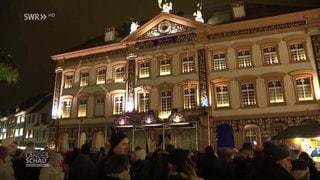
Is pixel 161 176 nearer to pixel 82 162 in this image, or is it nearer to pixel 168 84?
pixel 82 162

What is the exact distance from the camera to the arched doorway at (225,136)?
1873cm

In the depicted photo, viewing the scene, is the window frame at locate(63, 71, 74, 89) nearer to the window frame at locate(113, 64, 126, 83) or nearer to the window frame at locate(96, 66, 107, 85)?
the window frame at locate(96, 66, 107, 85)

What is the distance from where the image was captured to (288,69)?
728 inches

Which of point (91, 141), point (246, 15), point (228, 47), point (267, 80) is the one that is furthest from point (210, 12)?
point (91, 141)

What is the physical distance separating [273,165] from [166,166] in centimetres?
156

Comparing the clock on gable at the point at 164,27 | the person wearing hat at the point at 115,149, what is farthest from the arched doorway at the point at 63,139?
the person wearing hat at the point at 115,149

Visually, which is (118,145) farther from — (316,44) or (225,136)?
(316,44)

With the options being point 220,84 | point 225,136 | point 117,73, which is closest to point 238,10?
point 220,84

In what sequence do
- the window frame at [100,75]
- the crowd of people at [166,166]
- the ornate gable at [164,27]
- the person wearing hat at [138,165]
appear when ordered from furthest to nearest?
1. the window frame at [100,75]
2. the ornate gable at [164,27]
3. the person wearing hat at [138,165]
4. the crowd of people at [166,166]

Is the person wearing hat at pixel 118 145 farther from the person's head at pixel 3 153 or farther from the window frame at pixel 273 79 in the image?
the window frame at pixel 273 79

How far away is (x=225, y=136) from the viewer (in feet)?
62.3

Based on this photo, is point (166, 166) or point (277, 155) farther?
point (166, 166)

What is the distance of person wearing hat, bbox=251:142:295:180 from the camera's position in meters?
3.05

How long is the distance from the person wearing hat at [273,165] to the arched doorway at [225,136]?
16.0 metres
